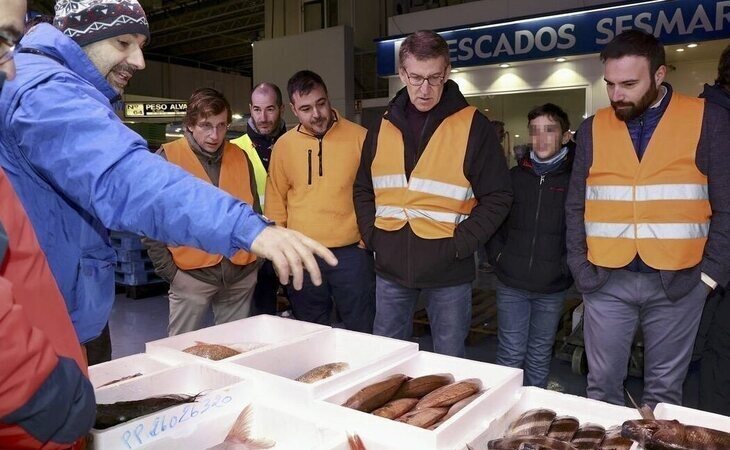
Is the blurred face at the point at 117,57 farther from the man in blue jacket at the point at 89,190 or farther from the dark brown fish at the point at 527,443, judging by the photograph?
the dark brown fish at the point at 527,443

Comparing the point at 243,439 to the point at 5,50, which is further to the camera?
the point at 243,439

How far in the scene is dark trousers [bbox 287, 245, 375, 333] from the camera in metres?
3.29

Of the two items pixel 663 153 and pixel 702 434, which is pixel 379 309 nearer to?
pixel 663 153

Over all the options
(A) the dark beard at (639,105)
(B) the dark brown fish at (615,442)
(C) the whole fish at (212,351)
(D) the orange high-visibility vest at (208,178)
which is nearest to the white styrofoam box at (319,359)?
(C) the whole fish at (212,351)

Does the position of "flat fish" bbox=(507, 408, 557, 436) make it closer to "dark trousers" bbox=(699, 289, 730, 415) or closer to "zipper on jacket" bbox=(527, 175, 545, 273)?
"zipper on jacket" bbox=(527, 175, 545, 273)

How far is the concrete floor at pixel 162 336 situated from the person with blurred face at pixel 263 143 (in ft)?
1.98

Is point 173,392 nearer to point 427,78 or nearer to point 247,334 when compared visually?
point 247,334

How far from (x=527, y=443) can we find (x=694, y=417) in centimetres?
54

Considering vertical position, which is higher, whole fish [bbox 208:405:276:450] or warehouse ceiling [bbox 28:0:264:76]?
warehouse ceiling [bbox 28:0:264:76]

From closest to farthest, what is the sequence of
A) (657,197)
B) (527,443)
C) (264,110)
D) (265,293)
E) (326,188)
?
1. (527,443)
2. (657,197)
3. (326,188)
4. (264,110)
5. (265,293)

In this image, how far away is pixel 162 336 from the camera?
5.12m

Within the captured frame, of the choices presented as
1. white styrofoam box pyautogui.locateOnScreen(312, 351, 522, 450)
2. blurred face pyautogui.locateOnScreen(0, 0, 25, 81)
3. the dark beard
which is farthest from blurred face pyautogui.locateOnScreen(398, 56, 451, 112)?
blurred face pyautogui.locateOnScreen(0, 0, 25, 81)

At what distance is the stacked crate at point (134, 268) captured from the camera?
6.41 m

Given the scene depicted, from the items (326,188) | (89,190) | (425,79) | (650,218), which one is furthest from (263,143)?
(89,190)
